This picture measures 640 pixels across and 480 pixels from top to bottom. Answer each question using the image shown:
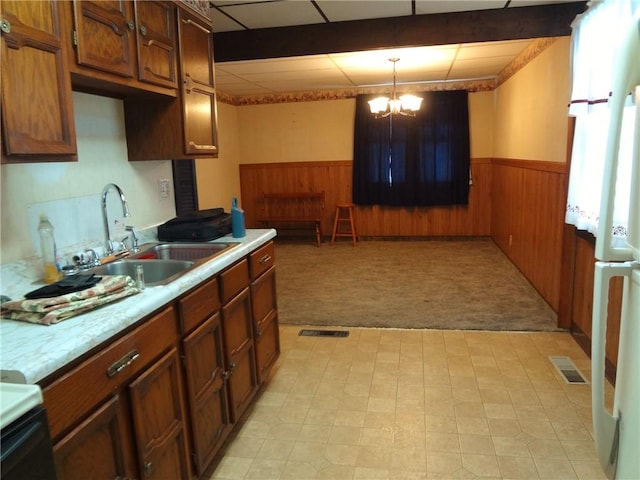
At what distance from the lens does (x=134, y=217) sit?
8.11 feet

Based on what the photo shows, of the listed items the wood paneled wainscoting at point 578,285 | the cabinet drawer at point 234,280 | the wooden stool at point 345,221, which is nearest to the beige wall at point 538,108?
the wood paneled wainscoting at point 578,285

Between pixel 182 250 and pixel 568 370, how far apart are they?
2.34 meters

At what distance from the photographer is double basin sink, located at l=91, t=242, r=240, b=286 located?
2002 mm

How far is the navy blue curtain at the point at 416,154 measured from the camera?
6.33 metres

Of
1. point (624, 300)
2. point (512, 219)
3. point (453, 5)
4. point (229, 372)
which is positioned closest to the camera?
point (624, 300)

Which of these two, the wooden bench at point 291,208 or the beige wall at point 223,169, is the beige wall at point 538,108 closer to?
the wooden bench at point 291,208

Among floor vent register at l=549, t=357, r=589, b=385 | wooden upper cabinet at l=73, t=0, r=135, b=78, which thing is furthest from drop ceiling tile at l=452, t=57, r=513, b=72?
wooden upper cabinet at l=73, t=0, r=135, b=78

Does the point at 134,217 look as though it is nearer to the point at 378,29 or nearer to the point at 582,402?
the point at 378,29

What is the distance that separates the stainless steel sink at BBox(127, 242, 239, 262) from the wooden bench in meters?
4.36

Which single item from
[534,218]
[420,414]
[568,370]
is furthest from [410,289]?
[420,414]

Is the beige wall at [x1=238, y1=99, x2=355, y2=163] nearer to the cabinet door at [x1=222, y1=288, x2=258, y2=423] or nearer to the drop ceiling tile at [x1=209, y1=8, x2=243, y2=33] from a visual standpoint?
the drop ceiling tile at [x1=209, y1=8, x2=243, y2=33]

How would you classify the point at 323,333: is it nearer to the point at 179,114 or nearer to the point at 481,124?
the point at 179,114

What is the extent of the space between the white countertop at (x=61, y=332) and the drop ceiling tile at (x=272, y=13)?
81.2 inches

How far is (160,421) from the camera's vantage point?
1485mm
